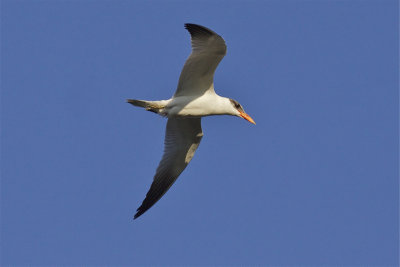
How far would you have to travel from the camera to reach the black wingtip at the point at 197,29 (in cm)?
1157

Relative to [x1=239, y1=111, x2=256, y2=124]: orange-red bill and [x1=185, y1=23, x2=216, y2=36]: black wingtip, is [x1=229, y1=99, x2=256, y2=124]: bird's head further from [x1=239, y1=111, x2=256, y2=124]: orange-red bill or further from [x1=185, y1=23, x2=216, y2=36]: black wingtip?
[x1=185, y1=23, x2=216, y2=36]: black wingtip

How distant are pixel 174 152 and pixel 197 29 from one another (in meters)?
3.13

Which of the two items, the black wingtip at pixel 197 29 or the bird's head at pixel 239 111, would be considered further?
the bird's head at pixel 239 111

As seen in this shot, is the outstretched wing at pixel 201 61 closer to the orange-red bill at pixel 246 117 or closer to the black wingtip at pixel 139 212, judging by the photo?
the orange-red bill at pixel 246 117

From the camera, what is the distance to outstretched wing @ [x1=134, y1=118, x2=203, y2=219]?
13699mm

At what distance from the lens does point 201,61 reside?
474 inches

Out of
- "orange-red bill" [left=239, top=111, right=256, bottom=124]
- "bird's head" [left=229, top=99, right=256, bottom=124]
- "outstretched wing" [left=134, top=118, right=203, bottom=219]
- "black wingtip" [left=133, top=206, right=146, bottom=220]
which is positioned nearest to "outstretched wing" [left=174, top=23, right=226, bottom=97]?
"bird's head" [left=229, top=99, right=256, bottom=124]

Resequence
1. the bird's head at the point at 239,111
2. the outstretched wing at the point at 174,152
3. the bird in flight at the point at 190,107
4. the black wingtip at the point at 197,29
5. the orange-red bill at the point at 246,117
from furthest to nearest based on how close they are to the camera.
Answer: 1. the outstretched wing at the point at 174,152
2. the orange-red bill at the point at 246,117
3. the bird's head at the point at 239,111
4. the bird in flight at the point at 190,107
5. the black wingtip at the point at 197,29

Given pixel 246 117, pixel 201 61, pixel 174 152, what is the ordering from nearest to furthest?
pixel 201 61, pixel 246 117, pixel 174 152

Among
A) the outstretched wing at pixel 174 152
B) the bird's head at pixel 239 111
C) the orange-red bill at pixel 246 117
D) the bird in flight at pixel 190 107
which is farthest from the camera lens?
the outstretched wing at pixel 174 152

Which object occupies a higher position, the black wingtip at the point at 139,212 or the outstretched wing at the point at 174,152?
the outstretched wing at the point at 174,152

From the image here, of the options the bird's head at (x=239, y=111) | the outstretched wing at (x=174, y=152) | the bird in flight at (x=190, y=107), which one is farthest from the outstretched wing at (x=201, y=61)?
the outstretched wing at (x=174, y=152)

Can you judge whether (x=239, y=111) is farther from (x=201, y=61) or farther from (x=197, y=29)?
(x=197, y=29)

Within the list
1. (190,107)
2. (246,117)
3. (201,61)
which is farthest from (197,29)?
(246,117)
